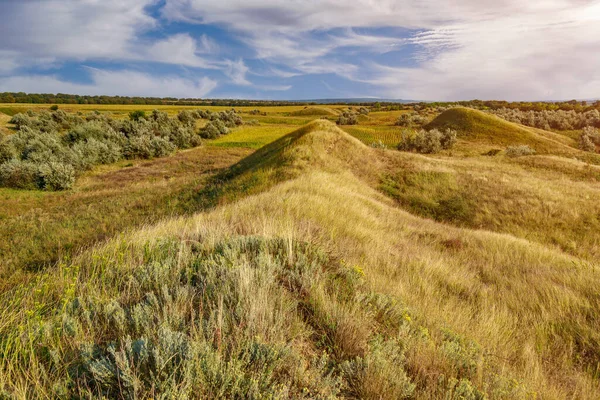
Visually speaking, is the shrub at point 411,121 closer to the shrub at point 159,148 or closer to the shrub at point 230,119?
the shrub at point 230,119

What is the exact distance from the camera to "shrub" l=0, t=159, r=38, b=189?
20.8m

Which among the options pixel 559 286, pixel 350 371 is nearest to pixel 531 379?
pixel 350 371

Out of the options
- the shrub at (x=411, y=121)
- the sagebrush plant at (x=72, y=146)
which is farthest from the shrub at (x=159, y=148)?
the shrub at (x=411, y=121)

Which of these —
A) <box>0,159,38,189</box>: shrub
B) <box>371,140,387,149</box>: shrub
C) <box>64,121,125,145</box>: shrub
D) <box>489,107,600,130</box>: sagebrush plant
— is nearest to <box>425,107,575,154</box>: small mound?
<box>489,107,600,130</box>: sagebrush plant

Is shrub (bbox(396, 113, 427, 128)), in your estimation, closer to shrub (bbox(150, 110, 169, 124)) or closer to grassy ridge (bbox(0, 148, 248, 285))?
shrub (bbox(150, 110, 169, 124))

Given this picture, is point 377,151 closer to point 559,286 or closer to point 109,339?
point 559,286

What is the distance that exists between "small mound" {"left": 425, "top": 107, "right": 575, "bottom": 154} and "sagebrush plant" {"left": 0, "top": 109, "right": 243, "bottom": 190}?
43585mm

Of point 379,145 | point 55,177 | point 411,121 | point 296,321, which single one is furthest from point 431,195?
point 411,121

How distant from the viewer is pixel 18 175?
21.2 metres

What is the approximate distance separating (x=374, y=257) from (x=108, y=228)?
11.4m

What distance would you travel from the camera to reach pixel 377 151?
19.7m

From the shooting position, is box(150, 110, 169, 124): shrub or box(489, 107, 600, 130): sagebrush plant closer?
box(150, 110, 169, 124): shrub

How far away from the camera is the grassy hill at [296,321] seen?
186 centimetres

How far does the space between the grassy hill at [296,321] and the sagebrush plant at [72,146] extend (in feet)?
82.1
